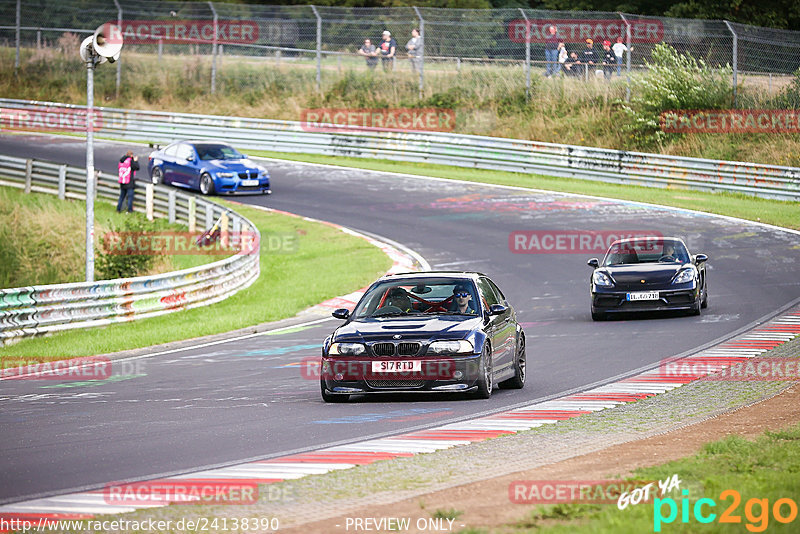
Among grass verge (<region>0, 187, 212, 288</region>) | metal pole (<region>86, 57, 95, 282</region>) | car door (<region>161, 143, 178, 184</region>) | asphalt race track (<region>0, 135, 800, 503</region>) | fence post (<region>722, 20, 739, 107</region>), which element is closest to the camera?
asphalt race track (<region>0, 135, 800, 503</region>)

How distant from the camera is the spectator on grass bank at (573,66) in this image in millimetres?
41000

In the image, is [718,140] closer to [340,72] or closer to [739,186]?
[739,186]

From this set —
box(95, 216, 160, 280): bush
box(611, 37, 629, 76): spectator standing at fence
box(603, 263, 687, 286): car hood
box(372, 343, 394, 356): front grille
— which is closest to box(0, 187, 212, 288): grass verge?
box(95, 216, 160, 280): bush

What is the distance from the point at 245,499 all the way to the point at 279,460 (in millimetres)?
1428

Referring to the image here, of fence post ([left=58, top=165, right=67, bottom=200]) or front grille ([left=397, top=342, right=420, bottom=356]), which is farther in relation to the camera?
fence post ([left=58, top=165, right=67, bottom=200])

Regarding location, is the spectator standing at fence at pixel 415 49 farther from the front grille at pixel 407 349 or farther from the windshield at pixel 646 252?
the front grille at pixel 407 349

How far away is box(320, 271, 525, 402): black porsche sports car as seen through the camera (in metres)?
11.9

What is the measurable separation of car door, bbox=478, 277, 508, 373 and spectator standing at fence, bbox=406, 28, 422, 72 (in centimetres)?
2978

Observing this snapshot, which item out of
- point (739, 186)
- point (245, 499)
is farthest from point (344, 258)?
point (245, 499)

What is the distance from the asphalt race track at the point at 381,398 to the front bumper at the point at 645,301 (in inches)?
9.6

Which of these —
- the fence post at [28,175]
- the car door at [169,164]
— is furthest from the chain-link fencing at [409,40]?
the fence post at [28,175]

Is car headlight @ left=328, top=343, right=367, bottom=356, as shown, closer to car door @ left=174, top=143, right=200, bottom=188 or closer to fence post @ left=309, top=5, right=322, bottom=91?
car door @ left=174, top=143, right=200, bottom=188

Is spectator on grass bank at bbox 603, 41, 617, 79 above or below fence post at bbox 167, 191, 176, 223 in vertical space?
above

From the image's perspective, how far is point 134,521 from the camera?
6.91 metres
